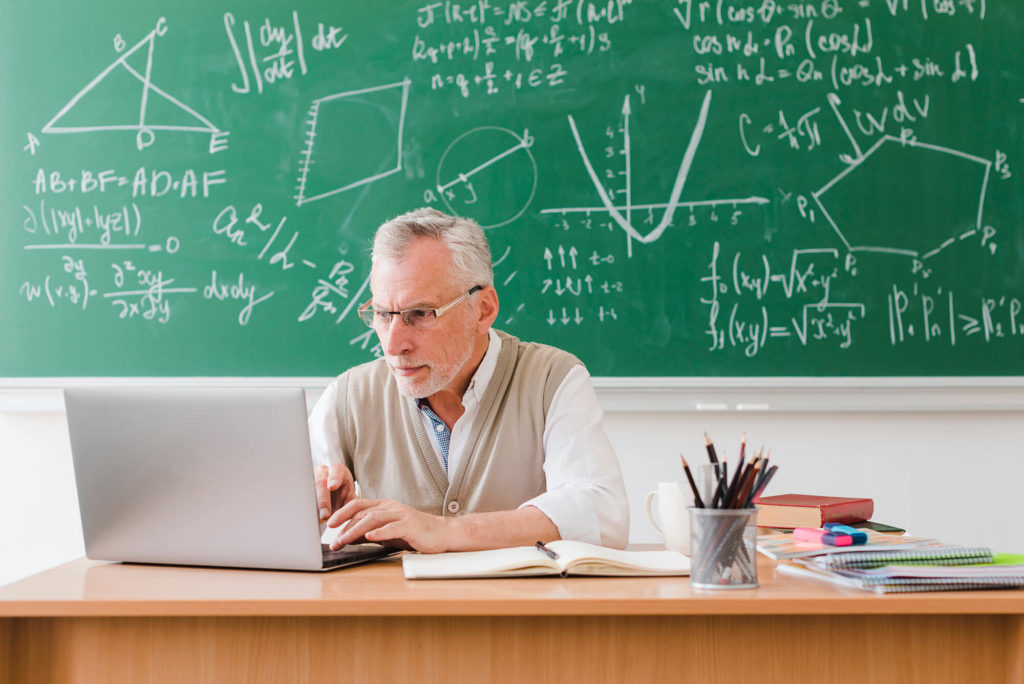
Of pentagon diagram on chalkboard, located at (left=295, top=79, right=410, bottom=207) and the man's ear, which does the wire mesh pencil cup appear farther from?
pentagon diagram on chalkboard, located at (left=295, top=79, right=410, bottom=207)

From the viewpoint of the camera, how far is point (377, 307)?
1783mm

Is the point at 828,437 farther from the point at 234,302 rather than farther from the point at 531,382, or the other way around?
the point at 234,302

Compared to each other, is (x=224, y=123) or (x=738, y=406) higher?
(x=224, y=123)

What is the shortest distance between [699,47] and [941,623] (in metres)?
1.99

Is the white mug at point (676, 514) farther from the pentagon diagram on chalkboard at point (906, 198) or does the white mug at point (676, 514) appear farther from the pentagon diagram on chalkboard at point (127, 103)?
the pentagon diagram on chalkboard at point (127, 103)

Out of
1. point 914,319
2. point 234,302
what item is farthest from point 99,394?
point 914,319

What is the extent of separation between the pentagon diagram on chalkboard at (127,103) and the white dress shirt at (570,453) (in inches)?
50.4

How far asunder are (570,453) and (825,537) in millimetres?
504

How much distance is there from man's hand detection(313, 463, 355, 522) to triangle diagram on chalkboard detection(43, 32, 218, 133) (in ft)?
5.34

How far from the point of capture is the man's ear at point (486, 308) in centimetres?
192

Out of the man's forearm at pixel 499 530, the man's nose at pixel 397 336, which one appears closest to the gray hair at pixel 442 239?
the man's nose at pixel 397 336

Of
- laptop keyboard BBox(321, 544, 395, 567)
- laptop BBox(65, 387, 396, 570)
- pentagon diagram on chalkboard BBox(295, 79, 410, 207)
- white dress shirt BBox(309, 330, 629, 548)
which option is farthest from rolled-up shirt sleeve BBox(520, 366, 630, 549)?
pentagon diagram on chalkboard BBox(295, 79, 410, 207)

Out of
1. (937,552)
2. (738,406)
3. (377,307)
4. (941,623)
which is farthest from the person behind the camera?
(738,406)

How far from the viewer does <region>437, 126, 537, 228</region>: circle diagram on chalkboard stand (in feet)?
8.82
